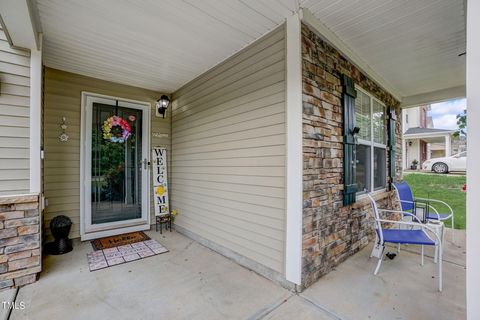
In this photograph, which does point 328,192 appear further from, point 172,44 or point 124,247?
point 124,247

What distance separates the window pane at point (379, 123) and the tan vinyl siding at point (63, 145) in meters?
4.52

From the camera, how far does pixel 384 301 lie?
205 cm

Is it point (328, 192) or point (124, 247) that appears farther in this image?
point (124, 247)

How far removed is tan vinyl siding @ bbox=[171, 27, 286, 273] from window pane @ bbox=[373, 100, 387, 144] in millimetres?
2279

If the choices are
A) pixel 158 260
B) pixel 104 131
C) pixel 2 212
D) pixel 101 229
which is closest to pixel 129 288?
pixel 158 260

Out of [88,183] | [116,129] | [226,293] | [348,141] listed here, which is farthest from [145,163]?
[348,141]

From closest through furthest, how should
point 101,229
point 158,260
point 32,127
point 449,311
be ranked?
1. point 449,311
2. point 32,127
3. point 158,260
4. point 101,229

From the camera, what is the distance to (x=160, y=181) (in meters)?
4.18

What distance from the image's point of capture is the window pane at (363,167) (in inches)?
131

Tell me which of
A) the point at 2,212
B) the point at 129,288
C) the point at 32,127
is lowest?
the point at 129,288

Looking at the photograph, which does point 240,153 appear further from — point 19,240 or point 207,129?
point 19,240

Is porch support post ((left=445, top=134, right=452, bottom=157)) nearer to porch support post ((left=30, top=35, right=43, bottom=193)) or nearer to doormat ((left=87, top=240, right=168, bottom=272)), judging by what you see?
doormat ((left=87, top=240, right=168, bottom=272))

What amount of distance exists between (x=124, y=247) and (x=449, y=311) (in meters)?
3.63

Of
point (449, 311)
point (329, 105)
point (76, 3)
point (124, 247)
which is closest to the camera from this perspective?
point (449, 311)
